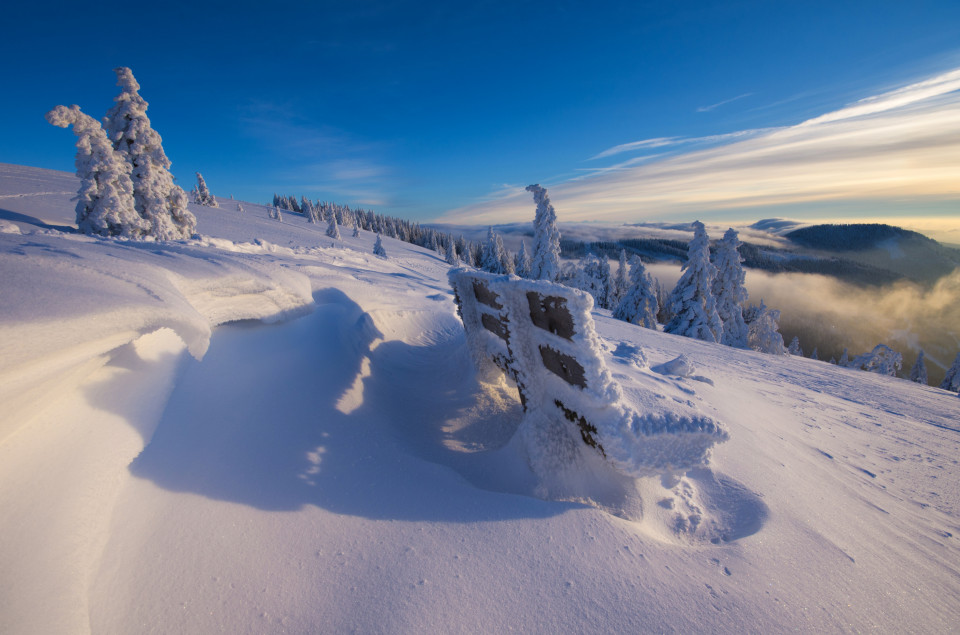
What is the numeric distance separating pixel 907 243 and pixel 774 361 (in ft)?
861

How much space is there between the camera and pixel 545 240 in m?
30.0

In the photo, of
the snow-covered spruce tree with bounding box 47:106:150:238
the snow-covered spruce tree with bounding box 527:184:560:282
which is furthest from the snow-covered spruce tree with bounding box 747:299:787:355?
the snow-covered spruce tree with bounding box 47:106:150:238

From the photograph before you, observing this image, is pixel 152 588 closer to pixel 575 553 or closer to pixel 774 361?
pixel 575 553

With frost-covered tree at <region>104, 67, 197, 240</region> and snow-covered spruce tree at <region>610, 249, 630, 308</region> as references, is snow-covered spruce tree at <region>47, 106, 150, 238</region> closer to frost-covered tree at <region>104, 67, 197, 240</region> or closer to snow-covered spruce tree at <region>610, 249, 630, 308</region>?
frost-covered tree at <region>104, 67, 197, 240</region>

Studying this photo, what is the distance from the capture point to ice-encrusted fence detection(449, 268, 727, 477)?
3.45m

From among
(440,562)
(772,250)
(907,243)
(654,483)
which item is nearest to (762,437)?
(654,483)

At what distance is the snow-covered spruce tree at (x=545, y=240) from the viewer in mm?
29297

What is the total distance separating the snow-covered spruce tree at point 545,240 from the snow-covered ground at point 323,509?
2584 centimetres

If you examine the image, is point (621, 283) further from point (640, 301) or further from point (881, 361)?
point (881, 361)

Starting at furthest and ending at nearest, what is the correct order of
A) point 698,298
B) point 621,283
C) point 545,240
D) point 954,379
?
point 621,283 < point 954,379 < point 545,240 < point 698,298

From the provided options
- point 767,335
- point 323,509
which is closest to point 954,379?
point 767,335

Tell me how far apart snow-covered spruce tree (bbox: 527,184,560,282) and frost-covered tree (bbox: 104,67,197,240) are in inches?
998

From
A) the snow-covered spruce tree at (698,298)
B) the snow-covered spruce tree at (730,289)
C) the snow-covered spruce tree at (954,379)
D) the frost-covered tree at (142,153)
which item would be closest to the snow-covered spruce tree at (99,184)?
the frost-covered tree at (142,153)

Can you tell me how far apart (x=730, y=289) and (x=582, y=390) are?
97.5ft
